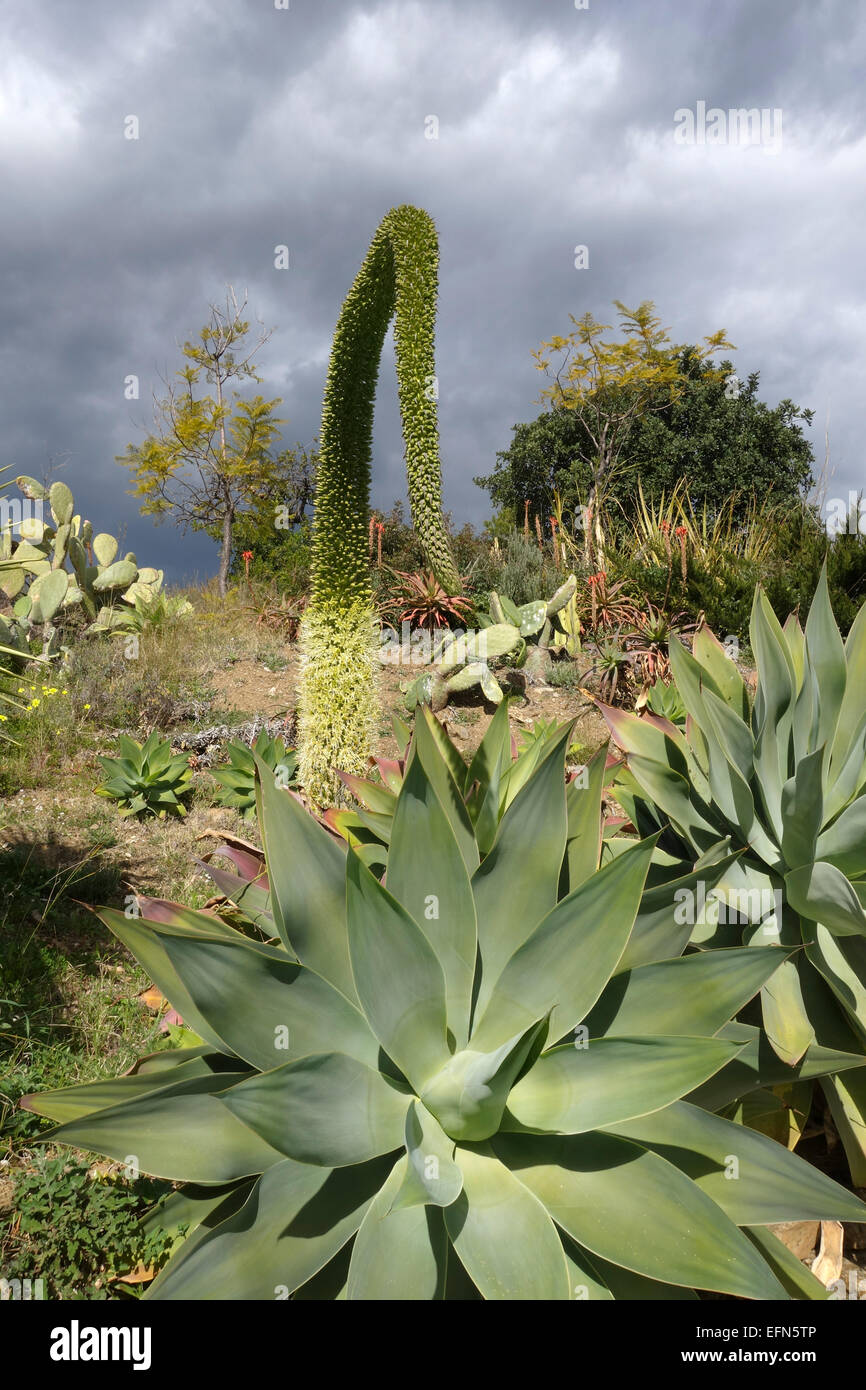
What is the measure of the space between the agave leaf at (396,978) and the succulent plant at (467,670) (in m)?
6.24

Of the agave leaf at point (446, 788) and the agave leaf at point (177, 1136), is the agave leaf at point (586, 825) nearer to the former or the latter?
the agave leaf at point (446, 788)

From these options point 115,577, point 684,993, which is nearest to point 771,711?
point 684,993

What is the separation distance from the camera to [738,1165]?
43.6 inches

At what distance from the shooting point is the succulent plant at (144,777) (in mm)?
5000

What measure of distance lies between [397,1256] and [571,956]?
463 mm

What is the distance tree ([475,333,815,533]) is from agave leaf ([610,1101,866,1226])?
22379 mm

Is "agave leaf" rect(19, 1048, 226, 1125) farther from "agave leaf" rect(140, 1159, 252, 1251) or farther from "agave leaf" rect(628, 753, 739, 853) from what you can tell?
"agave leaf" rect(628, 753, 739, 853)

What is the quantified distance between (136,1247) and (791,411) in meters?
28.0

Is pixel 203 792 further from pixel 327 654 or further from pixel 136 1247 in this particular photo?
pixel 136 1247

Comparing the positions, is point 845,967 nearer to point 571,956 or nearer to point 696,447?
→ point 571,956

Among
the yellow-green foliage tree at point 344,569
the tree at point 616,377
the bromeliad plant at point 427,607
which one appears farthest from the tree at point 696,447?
the yellow-green foliage tree at point 344,569

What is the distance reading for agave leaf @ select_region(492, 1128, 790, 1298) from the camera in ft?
3.13

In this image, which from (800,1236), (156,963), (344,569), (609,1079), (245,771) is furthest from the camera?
(344,569)
